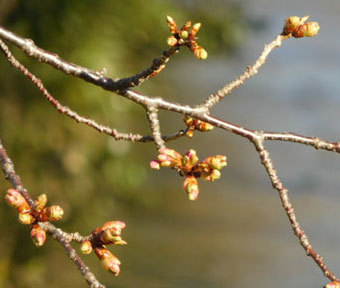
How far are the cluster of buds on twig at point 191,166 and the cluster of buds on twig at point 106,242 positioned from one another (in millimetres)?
126

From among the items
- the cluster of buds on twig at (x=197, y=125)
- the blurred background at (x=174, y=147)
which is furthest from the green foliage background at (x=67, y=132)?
the cluster of buds on twig at (x=197, y=125)

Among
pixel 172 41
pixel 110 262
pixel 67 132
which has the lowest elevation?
pixel 110 262

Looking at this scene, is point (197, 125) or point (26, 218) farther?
point (197, 125)

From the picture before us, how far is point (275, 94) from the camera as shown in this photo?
10.6 m

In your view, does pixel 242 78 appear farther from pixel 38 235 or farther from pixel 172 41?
pixel 38 235

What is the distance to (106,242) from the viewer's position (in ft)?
3.98

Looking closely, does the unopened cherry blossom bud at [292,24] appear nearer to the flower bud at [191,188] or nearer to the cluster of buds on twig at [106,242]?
the flower bud at [191,188]

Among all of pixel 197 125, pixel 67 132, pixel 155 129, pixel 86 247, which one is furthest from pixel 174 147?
pixel 86 247

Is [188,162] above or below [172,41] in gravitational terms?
below

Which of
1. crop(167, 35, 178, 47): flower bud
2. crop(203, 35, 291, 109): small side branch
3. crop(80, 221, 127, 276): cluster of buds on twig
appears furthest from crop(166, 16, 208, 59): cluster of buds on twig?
crop(80, 221, 127, 276): cluster of buds on twig

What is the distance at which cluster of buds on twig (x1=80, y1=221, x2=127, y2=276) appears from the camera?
1186 mm

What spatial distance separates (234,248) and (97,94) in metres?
3.04

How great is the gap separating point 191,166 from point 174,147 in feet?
21.7

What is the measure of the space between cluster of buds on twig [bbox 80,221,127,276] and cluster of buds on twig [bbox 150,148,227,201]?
126 mm
